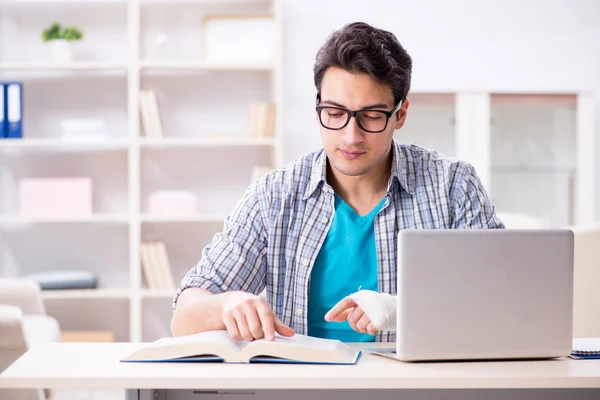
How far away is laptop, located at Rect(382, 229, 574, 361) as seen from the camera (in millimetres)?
1202

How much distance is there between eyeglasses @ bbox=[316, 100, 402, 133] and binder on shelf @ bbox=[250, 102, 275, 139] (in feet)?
7.70

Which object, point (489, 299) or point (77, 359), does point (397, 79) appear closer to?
point (489, 299)

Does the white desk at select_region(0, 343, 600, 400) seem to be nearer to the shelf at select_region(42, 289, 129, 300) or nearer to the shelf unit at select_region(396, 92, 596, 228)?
the shelf at select_region(42, 289, 129, 300)

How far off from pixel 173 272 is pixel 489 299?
3.33 m

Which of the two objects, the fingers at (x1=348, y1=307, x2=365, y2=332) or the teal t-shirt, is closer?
the fingers at (x1=348, y1=307, x2=365, y2=332)

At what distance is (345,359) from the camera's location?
124 centimetres

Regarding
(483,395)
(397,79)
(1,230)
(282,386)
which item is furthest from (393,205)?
(1,230)

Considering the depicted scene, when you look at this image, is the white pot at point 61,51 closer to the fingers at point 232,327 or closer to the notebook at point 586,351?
the fingers at point 232,327

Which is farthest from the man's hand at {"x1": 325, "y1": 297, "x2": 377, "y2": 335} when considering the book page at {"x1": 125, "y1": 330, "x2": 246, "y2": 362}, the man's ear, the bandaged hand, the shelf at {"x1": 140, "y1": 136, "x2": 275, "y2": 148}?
the shelf at {"x1": 140, "y1": 136, "x2": 275, "y2": 148}

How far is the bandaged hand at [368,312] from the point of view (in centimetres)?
137

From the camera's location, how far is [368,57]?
177cm

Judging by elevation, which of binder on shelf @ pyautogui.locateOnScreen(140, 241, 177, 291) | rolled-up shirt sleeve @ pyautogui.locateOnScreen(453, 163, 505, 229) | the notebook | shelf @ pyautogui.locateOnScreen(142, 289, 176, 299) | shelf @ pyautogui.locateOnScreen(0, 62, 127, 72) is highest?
shelf @ pyautogui.locateOnScreen(0, 62, 127, 72)

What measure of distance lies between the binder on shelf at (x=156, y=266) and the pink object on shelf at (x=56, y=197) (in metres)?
0.36

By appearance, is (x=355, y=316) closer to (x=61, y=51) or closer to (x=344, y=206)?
(x=344, y=206)
